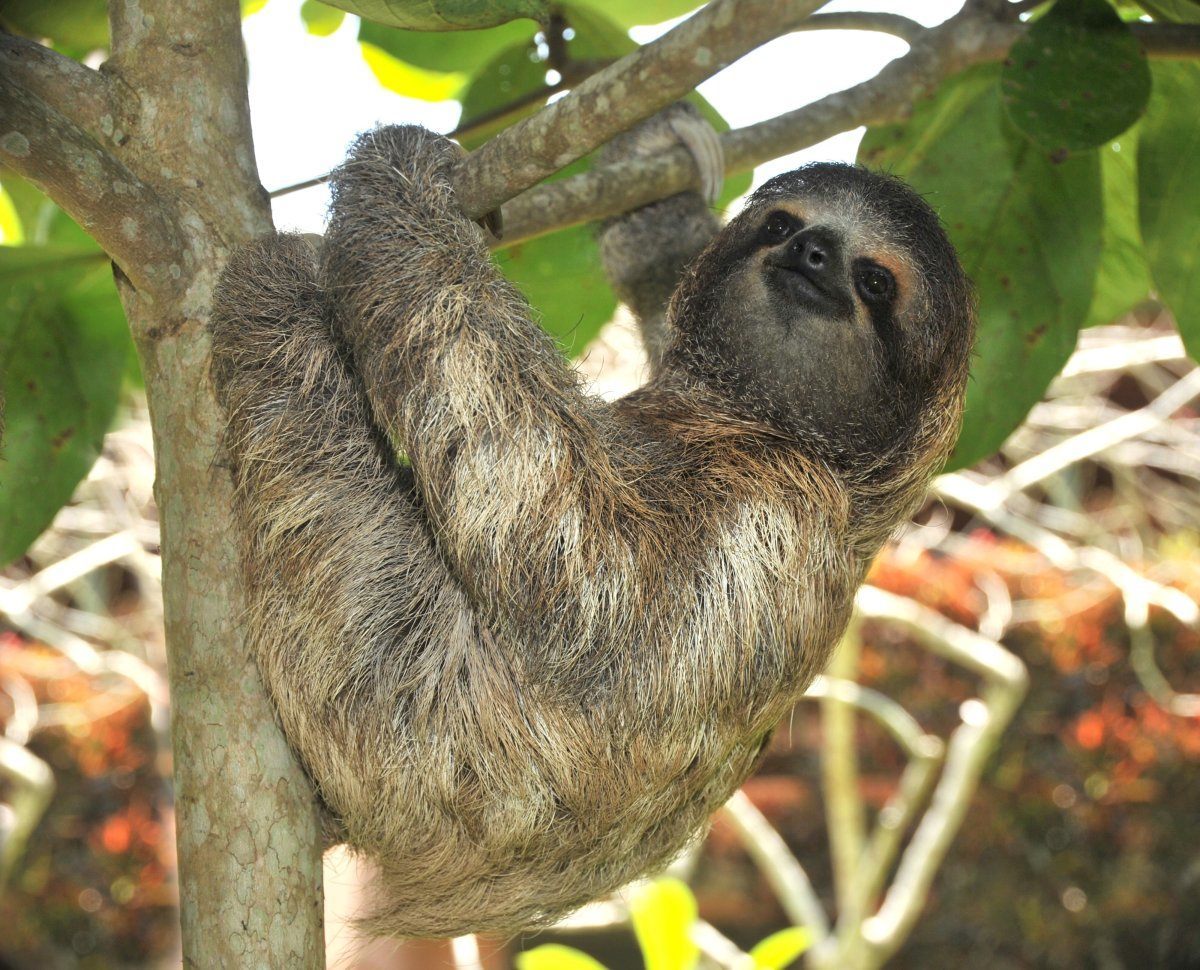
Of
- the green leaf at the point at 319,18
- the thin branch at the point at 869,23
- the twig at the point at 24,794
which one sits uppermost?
the green leaf at the point at 319,18

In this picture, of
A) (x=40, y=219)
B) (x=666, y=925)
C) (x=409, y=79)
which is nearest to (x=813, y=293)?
(x=409, y=79)

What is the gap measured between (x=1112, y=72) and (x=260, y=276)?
3.26m

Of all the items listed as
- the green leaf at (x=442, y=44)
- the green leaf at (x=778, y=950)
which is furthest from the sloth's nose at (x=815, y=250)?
the green leaf at (x=778, y=950)

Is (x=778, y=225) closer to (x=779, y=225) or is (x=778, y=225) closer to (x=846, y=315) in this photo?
(x=779, y=225)

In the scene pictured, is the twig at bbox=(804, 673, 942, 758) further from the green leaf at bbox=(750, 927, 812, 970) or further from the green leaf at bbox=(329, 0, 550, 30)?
the green leaf at bbox=(329, 0, 550, 30)

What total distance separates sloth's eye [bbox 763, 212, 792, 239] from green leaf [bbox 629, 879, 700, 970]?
152 inches

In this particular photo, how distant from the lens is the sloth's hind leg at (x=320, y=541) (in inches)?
156

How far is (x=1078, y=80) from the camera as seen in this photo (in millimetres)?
4527

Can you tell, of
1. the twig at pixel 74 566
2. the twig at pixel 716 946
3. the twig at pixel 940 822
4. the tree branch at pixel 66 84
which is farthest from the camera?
the twig at pixel 74 566

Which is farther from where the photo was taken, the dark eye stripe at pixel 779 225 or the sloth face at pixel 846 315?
the dark eye stripe at pixel 779 225

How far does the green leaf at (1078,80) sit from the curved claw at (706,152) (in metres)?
1.40

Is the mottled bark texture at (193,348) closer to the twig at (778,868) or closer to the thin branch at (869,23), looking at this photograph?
the thin branch at (869,23)

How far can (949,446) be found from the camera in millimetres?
5410

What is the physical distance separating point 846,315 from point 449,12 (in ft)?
6.85
